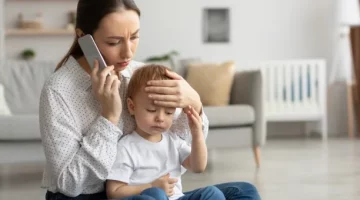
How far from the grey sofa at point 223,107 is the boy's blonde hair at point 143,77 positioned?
274cm

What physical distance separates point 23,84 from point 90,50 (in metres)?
3.19

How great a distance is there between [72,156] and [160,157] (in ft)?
0.79

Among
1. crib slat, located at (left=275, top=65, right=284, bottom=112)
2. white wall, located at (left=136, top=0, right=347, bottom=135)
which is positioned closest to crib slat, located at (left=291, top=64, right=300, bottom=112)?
crib slat, located at (left=275, top=65, right=284, bottom=112)

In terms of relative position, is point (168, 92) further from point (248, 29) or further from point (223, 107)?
point (248, 29)

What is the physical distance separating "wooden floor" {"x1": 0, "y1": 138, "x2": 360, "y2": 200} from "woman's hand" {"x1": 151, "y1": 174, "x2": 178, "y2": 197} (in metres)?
1.86

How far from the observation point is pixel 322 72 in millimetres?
6488

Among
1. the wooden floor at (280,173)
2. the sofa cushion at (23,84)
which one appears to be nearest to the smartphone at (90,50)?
the wooden floor at (280,173)

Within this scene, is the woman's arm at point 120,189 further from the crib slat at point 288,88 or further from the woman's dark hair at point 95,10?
the crib slat at point 288,88

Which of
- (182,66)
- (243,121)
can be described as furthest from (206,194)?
(182,66)

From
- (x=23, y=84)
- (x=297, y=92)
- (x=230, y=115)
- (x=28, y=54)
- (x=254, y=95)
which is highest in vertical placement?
(x=28, y=54)

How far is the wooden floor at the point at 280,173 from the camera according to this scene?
374cm

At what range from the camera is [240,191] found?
1.75 meters

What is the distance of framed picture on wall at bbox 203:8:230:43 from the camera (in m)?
Result: 6.72

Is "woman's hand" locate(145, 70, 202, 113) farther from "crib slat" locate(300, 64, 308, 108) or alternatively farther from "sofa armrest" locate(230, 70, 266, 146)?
"crib slat" locate(300, 64, 308, 108)
